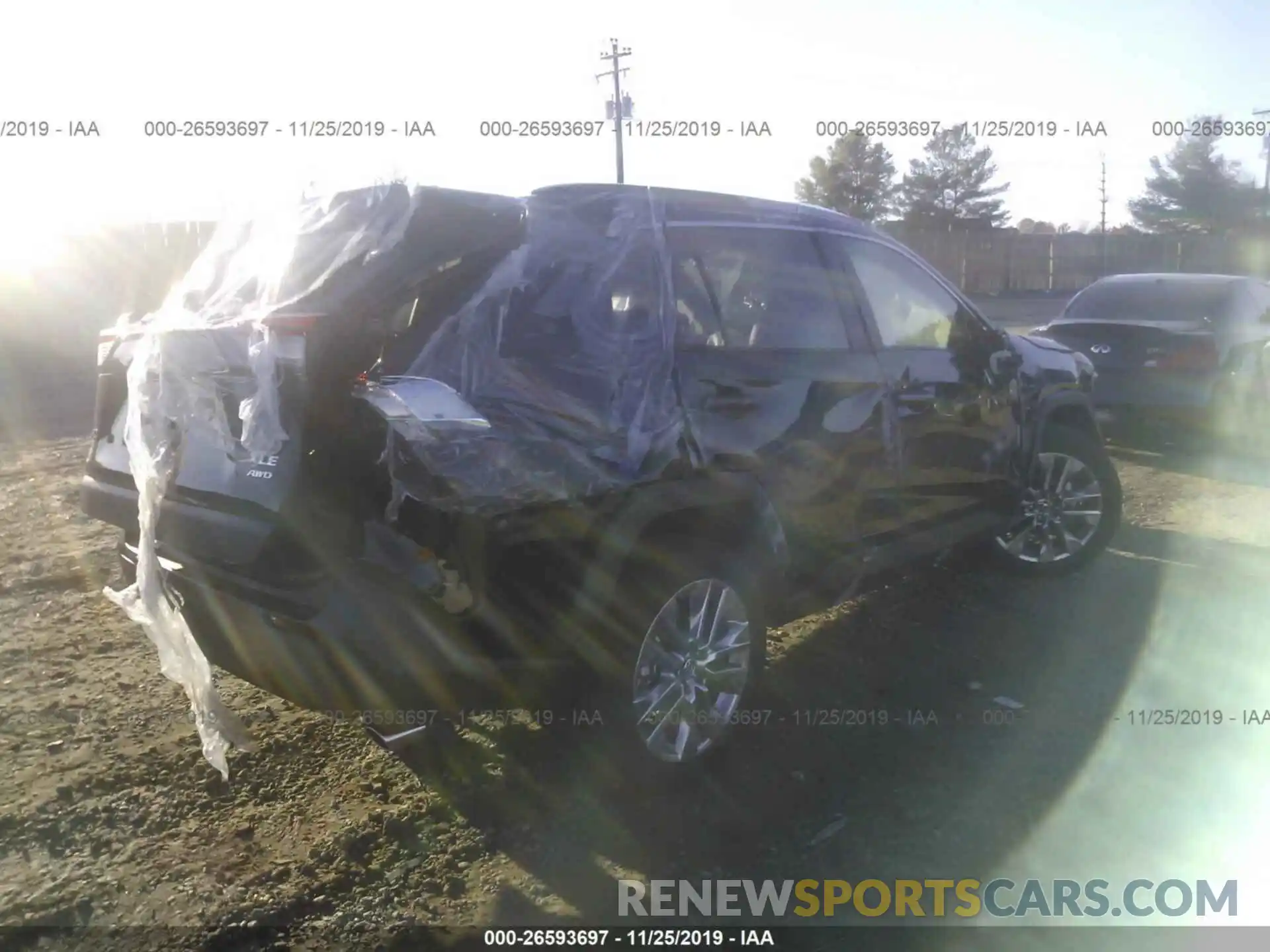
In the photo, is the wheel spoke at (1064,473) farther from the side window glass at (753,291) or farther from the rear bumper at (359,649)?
the rear bumper at (359,649)

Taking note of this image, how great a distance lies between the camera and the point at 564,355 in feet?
10.7

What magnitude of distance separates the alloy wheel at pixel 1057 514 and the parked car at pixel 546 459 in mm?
1595

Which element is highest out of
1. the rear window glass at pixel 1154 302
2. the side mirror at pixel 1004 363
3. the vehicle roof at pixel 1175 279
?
the vehicle roof at pixel 1175 279

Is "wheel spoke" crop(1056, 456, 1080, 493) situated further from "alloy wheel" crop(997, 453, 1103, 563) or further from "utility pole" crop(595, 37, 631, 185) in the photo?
"utility pole" crop(595, 37, 631, 185)

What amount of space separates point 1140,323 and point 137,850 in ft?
29.1

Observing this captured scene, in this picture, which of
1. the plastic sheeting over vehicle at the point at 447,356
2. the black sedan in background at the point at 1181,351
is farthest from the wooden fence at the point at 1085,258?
the plastic sheeting over vehicle at the point at 447,356

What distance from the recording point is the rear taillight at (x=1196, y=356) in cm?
893

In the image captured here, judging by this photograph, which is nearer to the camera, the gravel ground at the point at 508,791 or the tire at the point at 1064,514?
the gravel ground at the point at 508,791

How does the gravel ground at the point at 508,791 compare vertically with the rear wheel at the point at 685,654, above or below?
below

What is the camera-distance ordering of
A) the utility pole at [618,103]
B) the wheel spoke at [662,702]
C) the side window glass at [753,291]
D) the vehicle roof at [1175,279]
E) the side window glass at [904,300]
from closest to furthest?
the wheel spoke at [662,702]
the side window glass at [753,291]
the side window glass at [904,300]
the vehicle roof at [1175,279]
the utility pole at [618,103]

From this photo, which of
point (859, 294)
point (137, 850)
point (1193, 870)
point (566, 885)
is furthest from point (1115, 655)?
point (137, 850)

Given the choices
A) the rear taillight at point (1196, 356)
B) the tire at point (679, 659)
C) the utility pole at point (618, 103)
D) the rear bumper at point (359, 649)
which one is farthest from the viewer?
the utility pole at point (618, 103)

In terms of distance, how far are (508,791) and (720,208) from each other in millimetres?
2260

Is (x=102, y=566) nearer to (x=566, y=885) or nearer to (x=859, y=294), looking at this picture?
(x=566, y=885)
